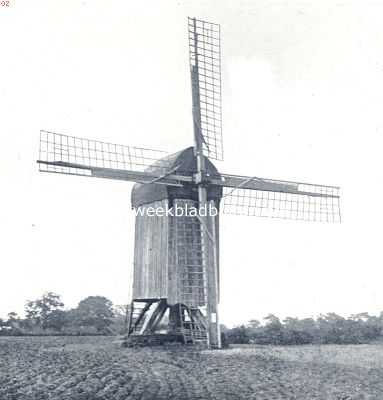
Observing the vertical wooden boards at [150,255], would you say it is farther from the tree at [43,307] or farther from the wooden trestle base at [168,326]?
the tree at [43,307]

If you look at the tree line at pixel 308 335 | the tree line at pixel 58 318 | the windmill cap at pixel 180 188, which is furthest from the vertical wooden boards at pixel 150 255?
the tree line at pixel 58 318

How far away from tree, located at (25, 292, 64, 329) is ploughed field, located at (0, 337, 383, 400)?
52.6 feet

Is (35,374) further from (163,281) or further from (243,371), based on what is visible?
(163,281)

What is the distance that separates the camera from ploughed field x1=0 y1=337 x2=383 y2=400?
8719mm

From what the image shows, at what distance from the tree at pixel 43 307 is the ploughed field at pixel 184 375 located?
52.6ft

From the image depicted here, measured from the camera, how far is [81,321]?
97.5 ft

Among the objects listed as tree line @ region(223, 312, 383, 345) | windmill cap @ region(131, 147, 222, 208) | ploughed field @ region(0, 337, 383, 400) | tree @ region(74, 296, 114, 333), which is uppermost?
windmill cap @ region(131, 147, 222, 208)

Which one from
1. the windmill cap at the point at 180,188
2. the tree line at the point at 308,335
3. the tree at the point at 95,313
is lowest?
the tree line at the point at 308,335

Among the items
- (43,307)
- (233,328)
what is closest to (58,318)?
(43,307)

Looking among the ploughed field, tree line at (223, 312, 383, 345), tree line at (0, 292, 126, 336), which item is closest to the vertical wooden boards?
the ploughed field

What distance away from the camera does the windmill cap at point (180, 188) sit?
16.8m

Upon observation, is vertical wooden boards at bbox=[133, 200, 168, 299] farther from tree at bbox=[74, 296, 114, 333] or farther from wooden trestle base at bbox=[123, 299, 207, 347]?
tree at bbox=[74, 296, 114, 333]

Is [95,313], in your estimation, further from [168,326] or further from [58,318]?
[168,326]

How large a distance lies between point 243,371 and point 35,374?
12.3 ft
